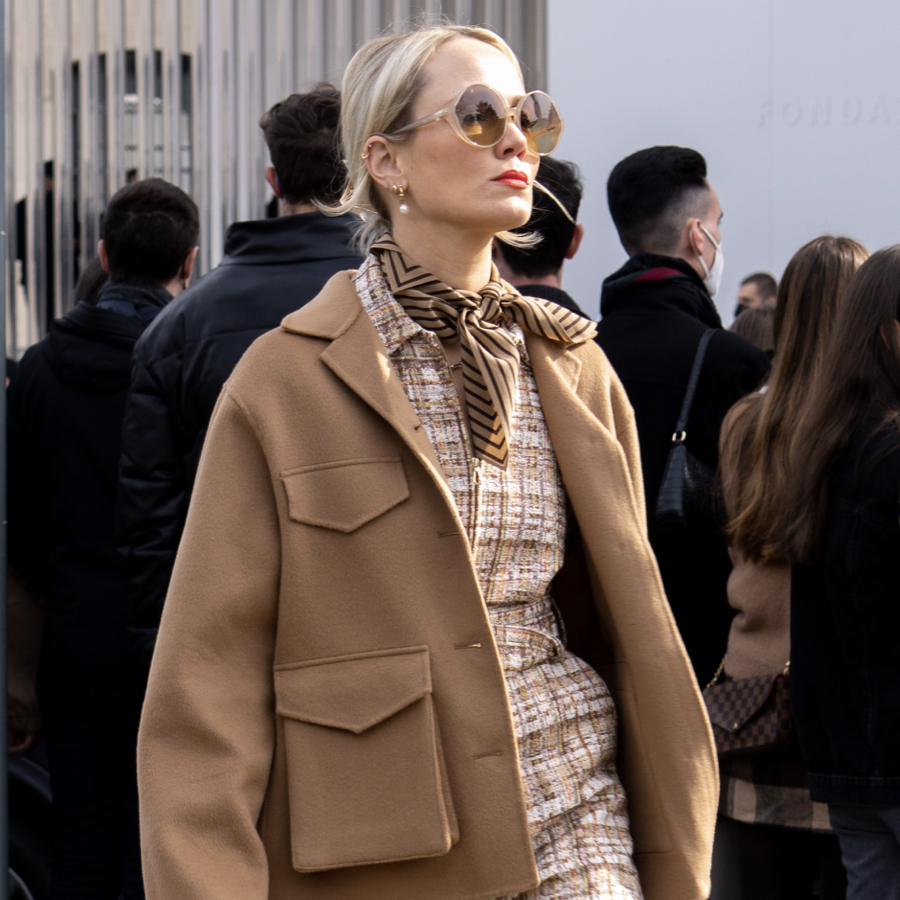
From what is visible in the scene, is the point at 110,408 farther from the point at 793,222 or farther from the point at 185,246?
the point at 793,222

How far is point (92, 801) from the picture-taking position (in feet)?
12.2

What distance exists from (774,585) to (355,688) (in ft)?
6.11

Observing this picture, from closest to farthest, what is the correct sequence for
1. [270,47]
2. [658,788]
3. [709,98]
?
[658,788]
[709,98]
[270,47]

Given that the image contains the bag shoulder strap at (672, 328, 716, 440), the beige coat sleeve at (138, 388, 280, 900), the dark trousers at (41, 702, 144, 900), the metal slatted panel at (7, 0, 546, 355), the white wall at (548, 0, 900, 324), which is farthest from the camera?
the metal slatted panel at (7, 0, 546, 355)

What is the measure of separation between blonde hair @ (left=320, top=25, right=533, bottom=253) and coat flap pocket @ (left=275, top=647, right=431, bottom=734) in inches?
28.4

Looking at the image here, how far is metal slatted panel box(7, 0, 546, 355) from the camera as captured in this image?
16.9 ft

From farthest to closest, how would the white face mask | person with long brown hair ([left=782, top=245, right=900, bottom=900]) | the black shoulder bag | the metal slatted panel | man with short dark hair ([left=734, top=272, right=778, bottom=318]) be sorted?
the metal slatted panel
man with short dark hair ([left=734, top=272, right=778, bottom=318])
the white face mask
the black shoulder bag
person with long brown hair ([left=782, top=245, right=900, bottom=900])

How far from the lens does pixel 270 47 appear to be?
17.0 ft

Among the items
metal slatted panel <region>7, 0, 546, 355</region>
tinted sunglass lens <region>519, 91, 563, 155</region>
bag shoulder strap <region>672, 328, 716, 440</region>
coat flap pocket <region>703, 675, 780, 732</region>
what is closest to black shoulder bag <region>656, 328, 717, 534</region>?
bag shoulder strap <region>672, 328, 716, 440</region>

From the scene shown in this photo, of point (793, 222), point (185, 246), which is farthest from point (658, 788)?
point (793, 222)

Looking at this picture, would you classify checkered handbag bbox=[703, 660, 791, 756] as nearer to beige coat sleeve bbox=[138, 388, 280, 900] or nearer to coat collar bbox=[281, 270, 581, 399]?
coat collar bbox=[281, 270, 581, 399]

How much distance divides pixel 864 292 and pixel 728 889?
4.96 feet

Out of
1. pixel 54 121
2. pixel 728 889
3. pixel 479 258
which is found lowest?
pixel 728 889

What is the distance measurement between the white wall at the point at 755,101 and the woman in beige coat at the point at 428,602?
249 cm
